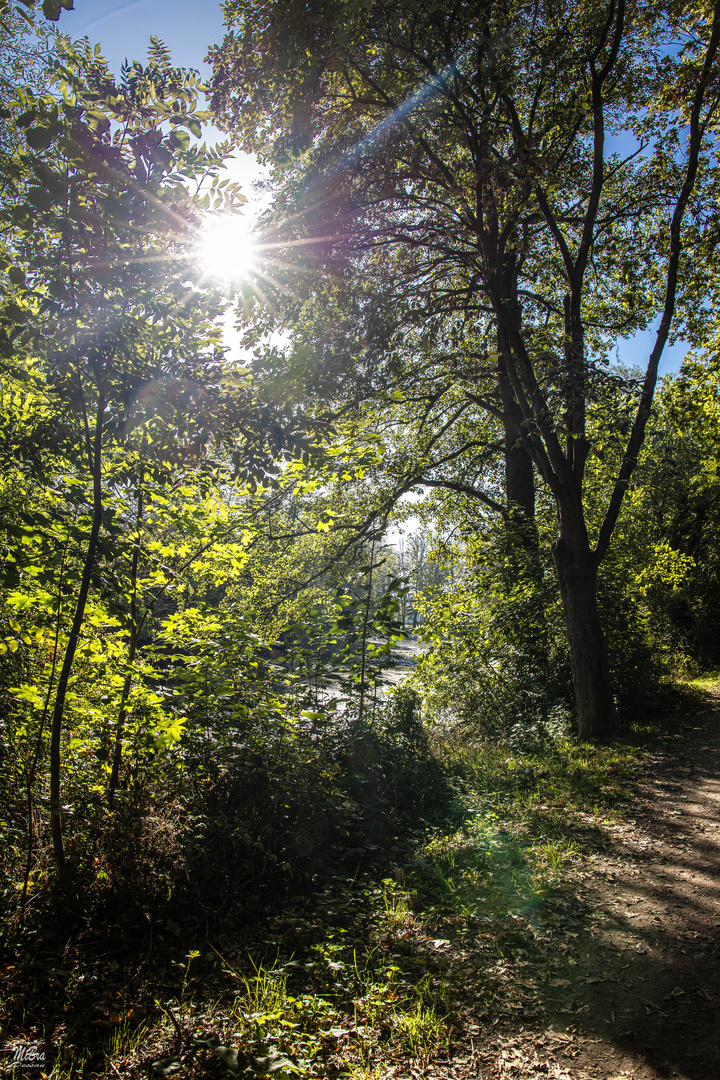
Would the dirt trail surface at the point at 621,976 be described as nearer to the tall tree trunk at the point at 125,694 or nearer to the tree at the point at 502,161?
the tall tree trunk at the point at 125,694

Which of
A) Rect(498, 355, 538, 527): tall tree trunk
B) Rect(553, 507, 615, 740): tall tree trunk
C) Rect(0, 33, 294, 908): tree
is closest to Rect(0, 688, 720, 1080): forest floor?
Rect(0, 33, 294, 908): tree

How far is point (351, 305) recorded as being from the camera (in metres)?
9.31

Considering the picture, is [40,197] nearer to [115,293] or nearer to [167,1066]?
[115,293]

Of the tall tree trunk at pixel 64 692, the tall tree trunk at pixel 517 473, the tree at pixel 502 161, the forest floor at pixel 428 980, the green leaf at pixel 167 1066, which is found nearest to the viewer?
the green leaf at pixel 167 1066

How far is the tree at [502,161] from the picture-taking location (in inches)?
267

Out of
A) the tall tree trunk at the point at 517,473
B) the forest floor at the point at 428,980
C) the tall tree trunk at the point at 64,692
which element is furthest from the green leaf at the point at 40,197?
the tall tree trunk at the point at 517,473

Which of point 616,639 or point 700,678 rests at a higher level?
point 616,639

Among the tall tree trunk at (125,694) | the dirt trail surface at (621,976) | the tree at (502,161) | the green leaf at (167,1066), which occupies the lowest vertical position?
the dirt trail surface at (621,976)

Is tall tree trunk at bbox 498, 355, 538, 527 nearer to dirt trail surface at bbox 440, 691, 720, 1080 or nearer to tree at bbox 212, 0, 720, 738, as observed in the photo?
tree at bbox 212, 0, 720, 738

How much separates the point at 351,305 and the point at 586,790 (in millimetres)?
8180

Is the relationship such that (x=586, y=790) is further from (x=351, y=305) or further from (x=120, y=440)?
(x=351, y=305)

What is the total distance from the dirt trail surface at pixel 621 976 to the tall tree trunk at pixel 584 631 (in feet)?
9.84

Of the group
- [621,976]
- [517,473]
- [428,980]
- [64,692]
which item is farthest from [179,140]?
[517,473]

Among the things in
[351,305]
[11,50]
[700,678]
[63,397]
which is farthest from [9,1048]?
[700,678]
